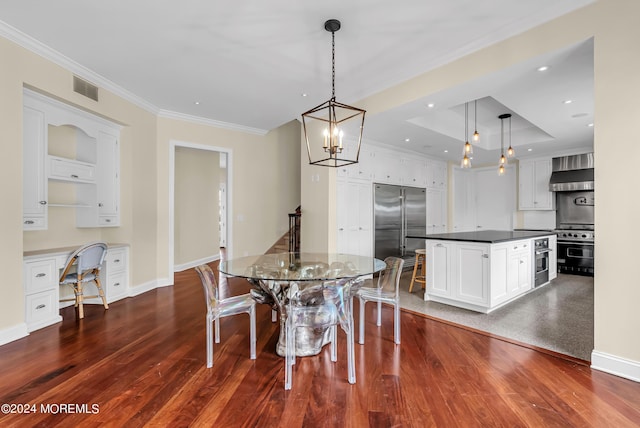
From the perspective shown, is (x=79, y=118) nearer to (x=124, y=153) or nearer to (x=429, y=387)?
(x=124, y=153)

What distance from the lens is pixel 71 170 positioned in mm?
3637

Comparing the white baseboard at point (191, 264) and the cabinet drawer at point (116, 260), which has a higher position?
the cabinet drawer at point (116, 260)

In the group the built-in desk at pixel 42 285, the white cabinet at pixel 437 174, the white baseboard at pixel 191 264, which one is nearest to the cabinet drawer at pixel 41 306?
the built-in desk at pixel 42 285

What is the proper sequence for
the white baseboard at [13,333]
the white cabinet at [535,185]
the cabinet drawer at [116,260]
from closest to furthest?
the white baseboard at [13,333] → the cabinet drawer at [116,260] → the white cabinet at [535,185]

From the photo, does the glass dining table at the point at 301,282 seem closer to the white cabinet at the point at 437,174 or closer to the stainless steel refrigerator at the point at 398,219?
the stainless steel refrigerator at the point at 398,219

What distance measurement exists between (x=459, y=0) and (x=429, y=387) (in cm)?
288

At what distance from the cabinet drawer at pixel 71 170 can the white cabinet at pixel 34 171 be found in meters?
0.14

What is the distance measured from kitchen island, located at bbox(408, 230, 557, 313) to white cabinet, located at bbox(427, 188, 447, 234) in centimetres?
243

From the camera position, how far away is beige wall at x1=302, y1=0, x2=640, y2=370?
2.11 metres

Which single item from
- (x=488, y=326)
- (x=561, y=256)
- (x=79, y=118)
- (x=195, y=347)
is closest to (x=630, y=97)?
(x=488, y=326)

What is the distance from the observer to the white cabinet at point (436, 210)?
6.61m

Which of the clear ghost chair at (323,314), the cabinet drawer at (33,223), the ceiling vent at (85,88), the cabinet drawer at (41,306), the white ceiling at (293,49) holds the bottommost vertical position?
the cabinet drawer at (41,306)

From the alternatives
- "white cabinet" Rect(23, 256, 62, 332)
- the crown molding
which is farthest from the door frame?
"white cabinet" Rect(23, 256, 62, 332)

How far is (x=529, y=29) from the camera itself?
104 inches
